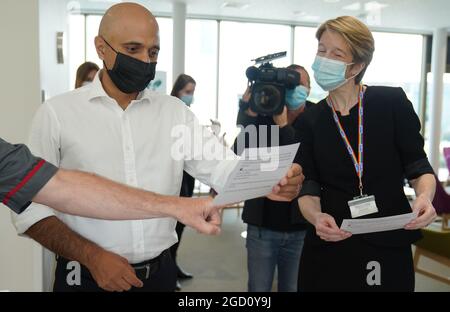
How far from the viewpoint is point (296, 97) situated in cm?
202

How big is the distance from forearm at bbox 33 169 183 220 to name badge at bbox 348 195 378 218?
2.62 ft

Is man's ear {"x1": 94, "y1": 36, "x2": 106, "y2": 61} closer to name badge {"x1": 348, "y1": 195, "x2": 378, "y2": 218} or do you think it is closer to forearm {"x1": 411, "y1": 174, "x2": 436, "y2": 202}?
name badge {"x1": 348, "y1": 195, "x2": 378, "y2": 218}


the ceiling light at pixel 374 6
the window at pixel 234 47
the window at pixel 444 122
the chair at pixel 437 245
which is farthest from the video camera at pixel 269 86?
the window at pixel 444 122

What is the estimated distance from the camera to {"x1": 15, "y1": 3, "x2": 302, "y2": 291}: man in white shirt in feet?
4.47

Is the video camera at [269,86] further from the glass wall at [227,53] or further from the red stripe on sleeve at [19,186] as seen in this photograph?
the glass wall at [227,53]

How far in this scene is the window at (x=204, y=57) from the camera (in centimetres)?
760

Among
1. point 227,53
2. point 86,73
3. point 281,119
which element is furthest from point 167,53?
point 281,119

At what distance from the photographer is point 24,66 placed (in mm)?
2316

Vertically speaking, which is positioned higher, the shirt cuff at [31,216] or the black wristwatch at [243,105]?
the black wristwatch at [243,105]

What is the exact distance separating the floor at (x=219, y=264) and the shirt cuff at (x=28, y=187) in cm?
285

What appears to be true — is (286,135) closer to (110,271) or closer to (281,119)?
(281,119)

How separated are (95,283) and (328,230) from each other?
763 mm
